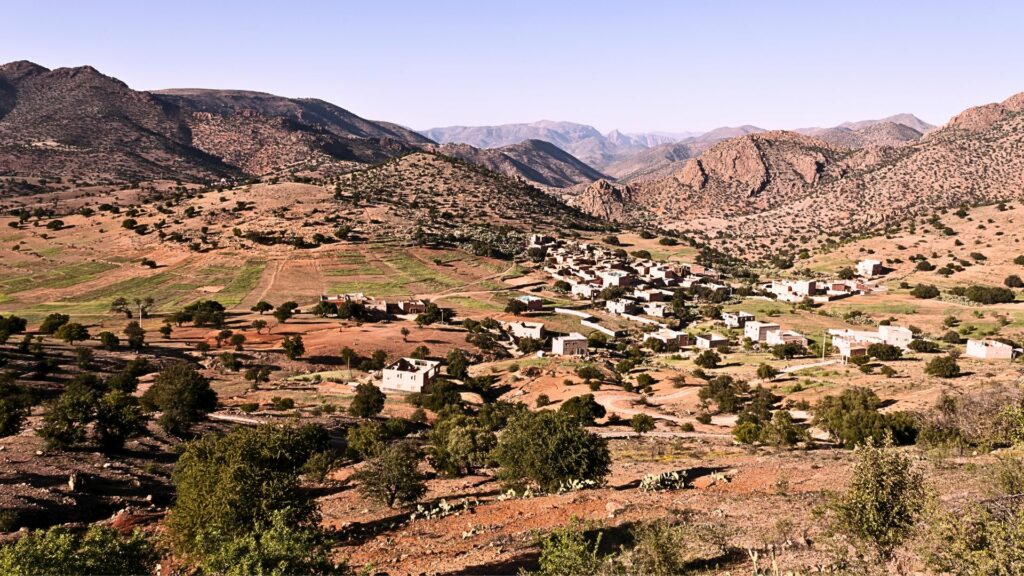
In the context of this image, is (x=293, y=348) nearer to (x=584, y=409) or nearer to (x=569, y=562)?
(x=584, y=409)

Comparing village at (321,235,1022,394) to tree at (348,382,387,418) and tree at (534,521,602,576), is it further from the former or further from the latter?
tree at (534,521,602,576)

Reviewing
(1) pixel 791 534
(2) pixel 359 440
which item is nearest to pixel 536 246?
(2) pixel 359 440

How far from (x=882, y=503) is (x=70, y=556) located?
17.8m

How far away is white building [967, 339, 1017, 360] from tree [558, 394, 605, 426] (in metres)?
39.1

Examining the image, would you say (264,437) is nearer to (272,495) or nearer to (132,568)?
(272,495)

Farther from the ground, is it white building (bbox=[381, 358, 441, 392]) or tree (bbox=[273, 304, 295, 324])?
tree (bbox=[273, 304, 295, 324])

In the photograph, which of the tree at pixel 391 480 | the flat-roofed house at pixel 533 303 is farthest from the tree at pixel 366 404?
the flat-roofed house at pixel 533 303

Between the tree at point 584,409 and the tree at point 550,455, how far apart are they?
51.0 ft

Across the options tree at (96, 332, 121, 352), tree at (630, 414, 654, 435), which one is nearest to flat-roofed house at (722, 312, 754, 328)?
tree at (630, 414, 654, 435)

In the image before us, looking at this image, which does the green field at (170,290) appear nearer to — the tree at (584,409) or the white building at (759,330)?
the tree at (584,409)

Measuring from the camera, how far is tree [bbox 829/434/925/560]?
13125 millimetres

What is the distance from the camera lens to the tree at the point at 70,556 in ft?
36.8

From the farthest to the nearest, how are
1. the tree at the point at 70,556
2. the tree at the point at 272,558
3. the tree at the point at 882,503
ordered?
the tree at the point at 882,503
the tree at the point at 272,558
the tree at the point at 70,556

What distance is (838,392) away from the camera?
153 feet
